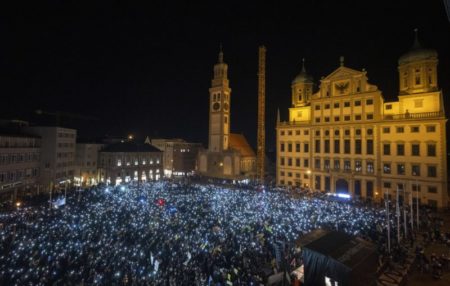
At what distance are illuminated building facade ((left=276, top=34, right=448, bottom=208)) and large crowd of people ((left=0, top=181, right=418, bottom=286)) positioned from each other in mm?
13679

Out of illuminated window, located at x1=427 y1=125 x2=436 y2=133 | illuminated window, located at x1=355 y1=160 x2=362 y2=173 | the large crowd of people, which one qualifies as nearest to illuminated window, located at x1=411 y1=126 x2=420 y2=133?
illuminated window, located at x1=427 y1=125 x2=436 y2=133

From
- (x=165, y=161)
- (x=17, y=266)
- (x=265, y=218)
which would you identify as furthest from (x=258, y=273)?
(x=165, y=161)

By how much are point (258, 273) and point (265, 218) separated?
378 inches

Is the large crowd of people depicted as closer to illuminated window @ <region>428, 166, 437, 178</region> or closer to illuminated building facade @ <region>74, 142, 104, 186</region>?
illuminated window @ <region>428, 166, 437, 178</region>

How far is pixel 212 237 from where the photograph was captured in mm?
17594

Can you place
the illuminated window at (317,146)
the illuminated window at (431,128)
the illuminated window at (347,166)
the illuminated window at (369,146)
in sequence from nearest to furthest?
the illuminated window at (431,128) → the illuminated window at (369,146) → the illuminated window at (347,166) → the illuminated window at (317,146)

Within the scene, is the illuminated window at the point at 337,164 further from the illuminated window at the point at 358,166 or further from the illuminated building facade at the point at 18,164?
the illuminated building facade at the point at 18,164

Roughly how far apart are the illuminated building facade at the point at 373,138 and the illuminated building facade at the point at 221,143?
15.3 meters

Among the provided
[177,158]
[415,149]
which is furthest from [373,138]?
[177,158]

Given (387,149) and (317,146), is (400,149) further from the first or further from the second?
(317,146)

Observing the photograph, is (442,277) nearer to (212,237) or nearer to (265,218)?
(265,218)

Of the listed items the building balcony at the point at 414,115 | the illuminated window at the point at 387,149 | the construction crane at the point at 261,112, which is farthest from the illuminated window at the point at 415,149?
the construction crane at the point at 261,112

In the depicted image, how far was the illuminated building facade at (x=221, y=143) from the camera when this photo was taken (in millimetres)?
60875

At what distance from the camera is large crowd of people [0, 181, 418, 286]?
1249 centimetres
